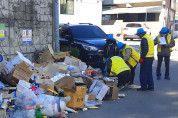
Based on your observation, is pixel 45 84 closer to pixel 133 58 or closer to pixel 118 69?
pixel 118 69

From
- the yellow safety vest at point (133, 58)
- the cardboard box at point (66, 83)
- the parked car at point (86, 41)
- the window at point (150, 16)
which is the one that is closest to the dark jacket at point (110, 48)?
the yellow safety vest at point (133, 58)

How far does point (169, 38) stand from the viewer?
369 inches

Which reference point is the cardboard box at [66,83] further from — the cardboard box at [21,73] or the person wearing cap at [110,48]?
the person wearing cap at [110,48]

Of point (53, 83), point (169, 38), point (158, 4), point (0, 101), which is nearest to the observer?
point (0, 101)

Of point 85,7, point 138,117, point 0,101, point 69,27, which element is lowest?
point 138,117

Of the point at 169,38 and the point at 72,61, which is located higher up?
the point at 169,38

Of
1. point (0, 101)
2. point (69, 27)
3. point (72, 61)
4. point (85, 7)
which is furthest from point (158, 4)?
point (0, 101)

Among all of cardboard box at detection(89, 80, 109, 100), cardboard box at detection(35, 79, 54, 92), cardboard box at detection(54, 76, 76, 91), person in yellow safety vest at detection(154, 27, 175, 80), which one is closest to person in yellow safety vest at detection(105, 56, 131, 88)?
cardboard box at detection(89, 80, 109, 100)

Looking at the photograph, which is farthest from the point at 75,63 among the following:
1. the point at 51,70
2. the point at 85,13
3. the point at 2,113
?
the point at 85,13

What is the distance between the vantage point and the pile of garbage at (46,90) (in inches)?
201

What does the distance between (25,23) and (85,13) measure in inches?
740

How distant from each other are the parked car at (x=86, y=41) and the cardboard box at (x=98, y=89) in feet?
8.95

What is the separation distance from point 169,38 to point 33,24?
4.67 meters

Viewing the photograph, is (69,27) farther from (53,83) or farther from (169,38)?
(53,83)
